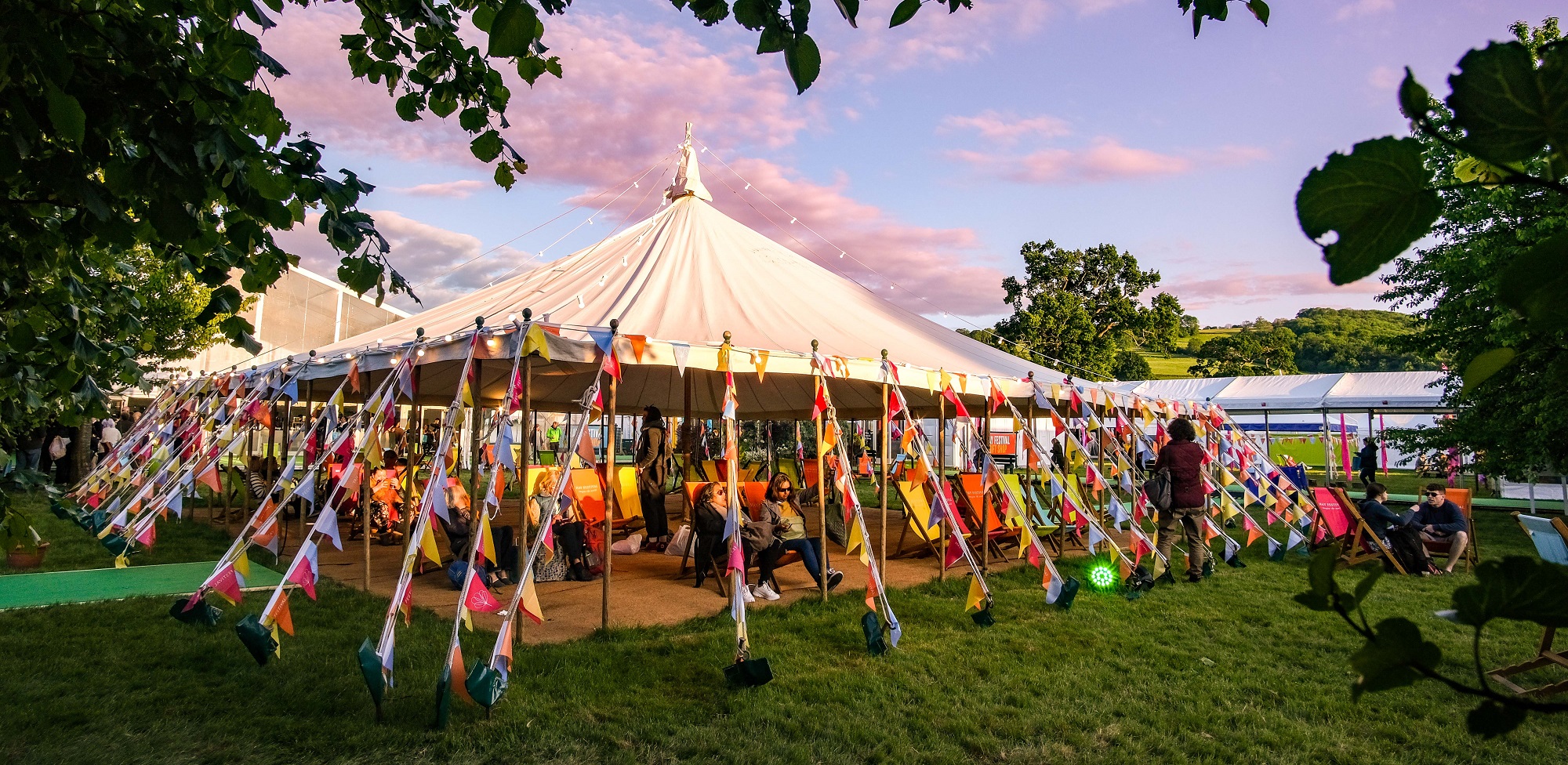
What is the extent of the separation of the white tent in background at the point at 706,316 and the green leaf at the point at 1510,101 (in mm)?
5256

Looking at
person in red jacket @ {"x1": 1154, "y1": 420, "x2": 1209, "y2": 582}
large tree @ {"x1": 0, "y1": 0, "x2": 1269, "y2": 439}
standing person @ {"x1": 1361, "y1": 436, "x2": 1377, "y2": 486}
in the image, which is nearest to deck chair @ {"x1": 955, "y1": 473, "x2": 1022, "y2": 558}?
person in red jacket @ {"x1": 1154, "y1": 420, "x2": 1209, "y2": 582}

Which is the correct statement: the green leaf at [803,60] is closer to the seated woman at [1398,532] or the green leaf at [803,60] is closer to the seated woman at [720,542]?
the seated woman at [720,542]

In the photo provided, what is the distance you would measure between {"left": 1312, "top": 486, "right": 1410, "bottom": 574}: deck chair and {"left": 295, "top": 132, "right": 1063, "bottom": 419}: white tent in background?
2.94m

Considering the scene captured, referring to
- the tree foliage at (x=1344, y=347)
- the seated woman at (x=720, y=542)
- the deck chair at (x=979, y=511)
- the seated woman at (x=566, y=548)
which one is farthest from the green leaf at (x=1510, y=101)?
the tree foliage at (x=1344, y=347)

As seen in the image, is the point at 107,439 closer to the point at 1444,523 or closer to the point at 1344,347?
the point at 1444,523

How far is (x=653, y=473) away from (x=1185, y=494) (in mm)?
4856

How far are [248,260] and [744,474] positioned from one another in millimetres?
7886

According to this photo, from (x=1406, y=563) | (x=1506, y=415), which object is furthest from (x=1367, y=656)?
(x=1506, y=415)

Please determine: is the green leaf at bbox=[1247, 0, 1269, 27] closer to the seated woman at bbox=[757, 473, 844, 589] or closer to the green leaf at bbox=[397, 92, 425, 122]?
the green leaf at bbox=[397, 92, 425, 122]

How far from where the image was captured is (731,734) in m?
3.70

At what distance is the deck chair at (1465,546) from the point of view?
26.4 feet

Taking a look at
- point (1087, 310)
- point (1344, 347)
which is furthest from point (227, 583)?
point (1344, 347)

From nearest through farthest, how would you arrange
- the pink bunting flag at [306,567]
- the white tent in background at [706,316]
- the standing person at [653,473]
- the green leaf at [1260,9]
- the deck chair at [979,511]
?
1. the green leaf at [1260,9]
2. the pink bunting flag at [306,567]
3. the white tent in background at [706,316]
4. the standing person at [653,473]
5. the deck chair at [979,511]

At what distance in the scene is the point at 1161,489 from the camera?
23.7 feet
